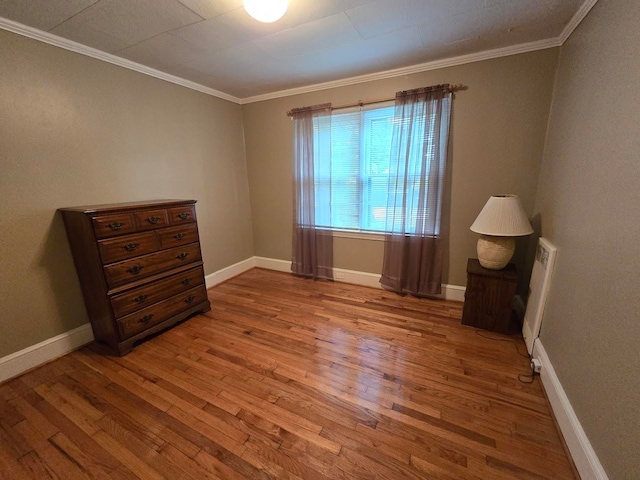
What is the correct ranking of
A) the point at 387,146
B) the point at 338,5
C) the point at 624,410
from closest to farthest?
the point at 624,410 < the point at 338,5 < the point at 387,146

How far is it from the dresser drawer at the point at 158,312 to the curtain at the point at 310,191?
1346 mm

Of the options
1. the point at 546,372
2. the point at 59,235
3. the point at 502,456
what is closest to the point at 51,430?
the point at 59,235

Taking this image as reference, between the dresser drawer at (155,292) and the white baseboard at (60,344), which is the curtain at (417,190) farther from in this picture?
the dresser drawer at (155,292)

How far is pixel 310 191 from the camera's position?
10.5 ft

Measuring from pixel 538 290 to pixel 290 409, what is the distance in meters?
1.92

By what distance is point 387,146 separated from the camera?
273 cm

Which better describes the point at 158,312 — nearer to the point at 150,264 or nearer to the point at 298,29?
the point at 150,264

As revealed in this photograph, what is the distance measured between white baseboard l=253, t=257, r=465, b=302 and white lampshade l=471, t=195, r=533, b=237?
941 millimetres

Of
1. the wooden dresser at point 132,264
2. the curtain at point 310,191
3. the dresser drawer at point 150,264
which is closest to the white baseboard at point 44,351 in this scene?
the wooden dresser at point 132,264

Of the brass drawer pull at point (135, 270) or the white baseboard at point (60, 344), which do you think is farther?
the brass drawer pull at point (135, 270)

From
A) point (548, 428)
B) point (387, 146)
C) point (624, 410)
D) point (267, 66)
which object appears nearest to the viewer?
point (624, 410)

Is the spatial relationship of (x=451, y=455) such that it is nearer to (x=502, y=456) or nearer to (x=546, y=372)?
(x=502, y=456)

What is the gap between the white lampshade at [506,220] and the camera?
6.38 ft

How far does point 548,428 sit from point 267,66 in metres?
3.35
